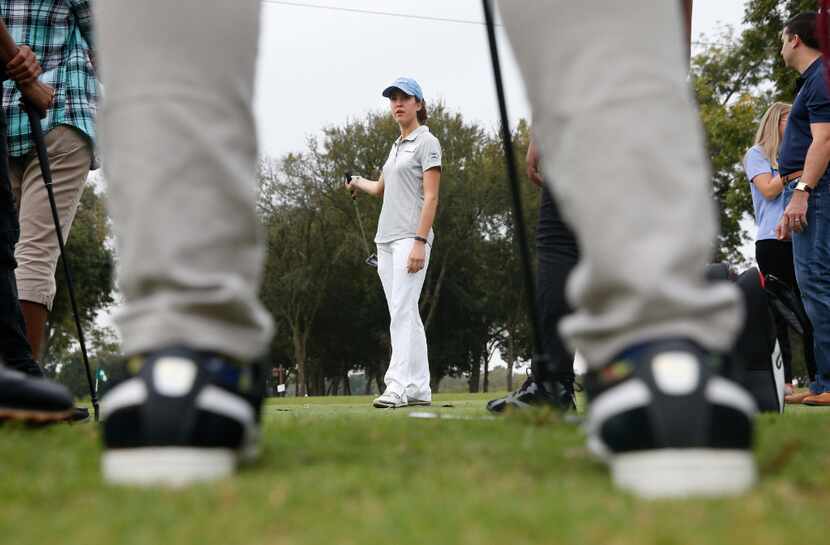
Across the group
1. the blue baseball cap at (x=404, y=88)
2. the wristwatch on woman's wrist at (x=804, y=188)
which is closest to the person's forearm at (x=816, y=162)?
the wristwatch on woman's wrist at (x=804, y=188)

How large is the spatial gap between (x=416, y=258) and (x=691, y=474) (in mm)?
6619

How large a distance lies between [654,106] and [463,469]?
67 cm

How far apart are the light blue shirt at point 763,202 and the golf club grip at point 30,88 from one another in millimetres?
5654

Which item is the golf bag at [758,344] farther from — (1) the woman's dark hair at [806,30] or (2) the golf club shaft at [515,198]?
(1) the woman's dark hair at [806,30]

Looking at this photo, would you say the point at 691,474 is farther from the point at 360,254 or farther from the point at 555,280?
the point at 360,254

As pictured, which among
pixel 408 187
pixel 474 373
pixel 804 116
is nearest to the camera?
pixel 804 116

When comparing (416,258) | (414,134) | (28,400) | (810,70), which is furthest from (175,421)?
(414,134)

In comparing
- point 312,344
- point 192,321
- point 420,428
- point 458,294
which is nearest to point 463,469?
point 192,321

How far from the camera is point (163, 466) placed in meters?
1.36

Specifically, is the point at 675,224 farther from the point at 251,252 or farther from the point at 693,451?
the point at 251,252

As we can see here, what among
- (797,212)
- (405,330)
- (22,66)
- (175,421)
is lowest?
(175,421)

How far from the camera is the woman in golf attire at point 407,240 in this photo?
7648 millimetres

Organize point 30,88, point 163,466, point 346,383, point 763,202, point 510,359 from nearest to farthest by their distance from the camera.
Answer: point 163,466 < point 30,88 < point 763,202 < point 510,359 < point 346,383

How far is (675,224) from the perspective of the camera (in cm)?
136
